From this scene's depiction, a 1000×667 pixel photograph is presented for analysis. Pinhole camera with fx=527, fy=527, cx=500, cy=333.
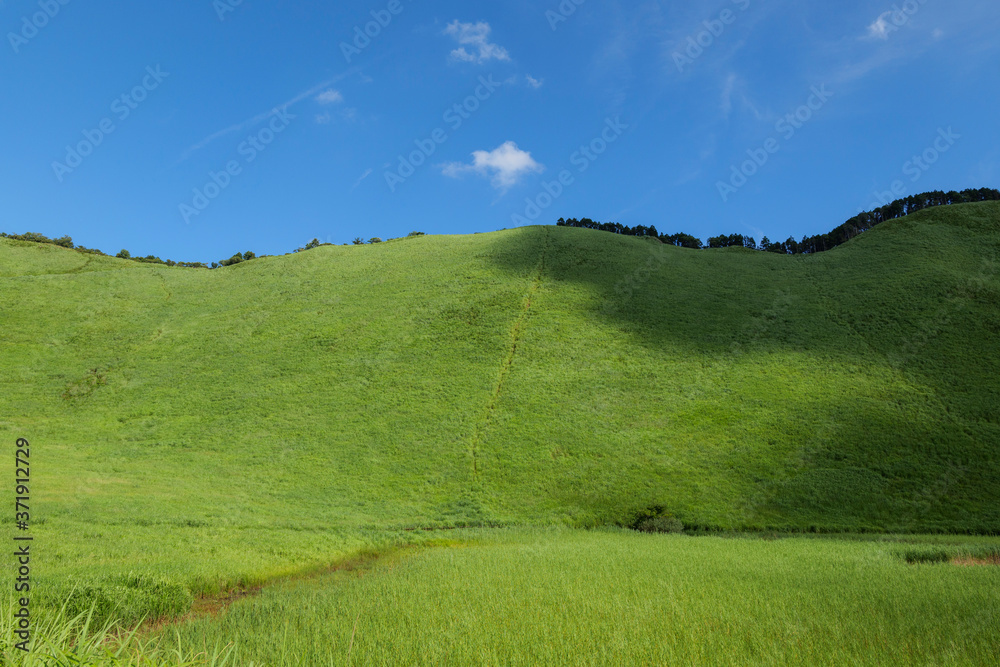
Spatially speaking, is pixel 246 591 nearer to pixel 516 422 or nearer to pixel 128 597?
pixel 128 597

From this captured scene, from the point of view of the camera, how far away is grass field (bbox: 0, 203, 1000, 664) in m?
14.8

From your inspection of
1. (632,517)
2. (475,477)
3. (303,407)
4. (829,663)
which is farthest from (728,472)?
(303,407)

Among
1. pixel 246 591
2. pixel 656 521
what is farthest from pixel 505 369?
pixel 246 591

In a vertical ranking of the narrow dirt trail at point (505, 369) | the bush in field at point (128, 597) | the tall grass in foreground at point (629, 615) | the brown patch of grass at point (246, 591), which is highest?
the narrow dirt trail at point (505, 369)

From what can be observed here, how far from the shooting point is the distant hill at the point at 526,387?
34.8 m

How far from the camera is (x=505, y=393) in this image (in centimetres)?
5075

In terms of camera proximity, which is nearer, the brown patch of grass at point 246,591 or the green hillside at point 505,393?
the brown patch of grass at point 246,591

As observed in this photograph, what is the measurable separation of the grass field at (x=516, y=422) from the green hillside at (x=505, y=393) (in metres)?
0.28

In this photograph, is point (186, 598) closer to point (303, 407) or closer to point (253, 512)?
point (253, 512)

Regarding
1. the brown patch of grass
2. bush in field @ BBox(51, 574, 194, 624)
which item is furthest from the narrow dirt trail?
bush in field @ BBox(51, 574, 194, 624)

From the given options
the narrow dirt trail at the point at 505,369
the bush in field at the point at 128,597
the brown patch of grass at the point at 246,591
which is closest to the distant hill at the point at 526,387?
the narrow dirt trail at the point at 505,369

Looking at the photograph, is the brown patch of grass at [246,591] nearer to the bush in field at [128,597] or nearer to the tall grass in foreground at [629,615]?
the bush in field at [128,597]

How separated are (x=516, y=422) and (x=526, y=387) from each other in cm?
568

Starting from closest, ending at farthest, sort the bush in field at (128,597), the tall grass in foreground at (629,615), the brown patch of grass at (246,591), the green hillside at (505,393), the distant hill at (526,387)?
the tall grass in foreground at (629,615)
the bush in field at (128,597)
the brown patch of grass at (246,591)
the green hillside at (505,393)
the distant hill at (526,387)
